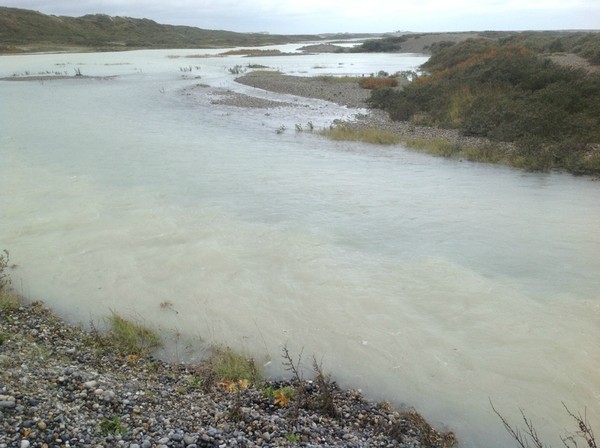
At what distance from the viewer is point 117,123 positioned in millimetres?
24125

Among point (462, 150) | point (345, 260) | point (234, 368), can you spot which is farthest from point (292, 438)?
point (462, 150)

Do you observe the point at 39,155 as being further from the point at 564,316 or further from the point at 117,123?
the point at 564,316

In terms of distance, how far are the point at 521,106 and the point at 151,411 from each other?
19.3 metres

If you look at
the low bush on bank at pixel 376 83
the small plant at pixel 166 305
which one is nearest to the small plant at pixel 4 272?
the small plant at pixel 166 305

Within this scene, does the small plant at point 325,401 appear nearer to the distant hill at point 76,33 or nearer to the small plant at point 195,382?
the small plant at point 195,382

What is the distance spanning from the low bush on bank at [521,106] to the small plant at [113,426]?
14958 millimetres

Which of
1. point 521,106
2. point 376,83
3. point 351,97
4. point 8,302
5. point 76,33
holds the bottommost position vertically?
point 8,302

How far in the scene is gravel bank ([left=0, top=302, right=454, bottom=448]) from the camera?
4.49 meters

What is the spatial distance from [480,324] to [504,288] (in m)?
1.52

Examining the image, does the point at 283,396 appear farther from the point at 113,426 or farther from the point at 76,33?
the point at 76,33

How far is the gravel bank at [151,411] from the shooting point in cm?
449

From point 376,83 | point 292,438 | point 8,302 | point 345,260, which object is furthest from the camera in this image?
point 376,83

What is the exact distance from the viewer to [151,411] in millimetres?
5055

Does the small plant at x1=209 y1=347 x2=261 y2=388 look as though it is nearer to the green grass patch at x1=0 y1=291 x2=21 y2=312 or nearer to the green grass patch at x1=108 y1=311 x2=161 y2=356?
the green grass patch at x1=108 y1=311 x2=161 y2=356
